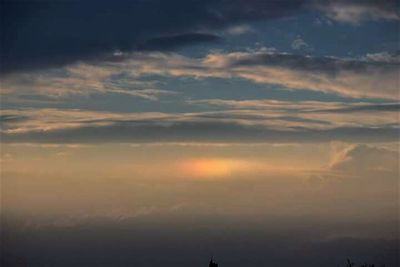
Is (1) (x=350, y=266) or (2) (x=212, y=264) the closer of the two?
(2) (x=212, y=264)

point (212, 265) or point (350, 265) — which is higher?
point (350, 265)

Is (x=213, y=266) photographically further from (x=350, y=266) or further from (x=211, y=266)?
(x=350, y=266)

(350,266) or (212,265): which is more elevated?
(350,266)

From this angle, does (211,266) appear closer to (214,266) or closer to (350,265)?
(214,266)

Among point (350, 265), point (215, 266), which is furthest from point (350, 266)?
point (215, 266)

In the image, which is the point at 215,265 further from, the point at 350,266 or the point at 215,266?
the point at 350,266

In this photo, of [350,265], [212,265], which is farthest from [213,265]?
[350,265]

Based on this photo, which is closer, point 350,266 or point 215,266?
point 215,266
